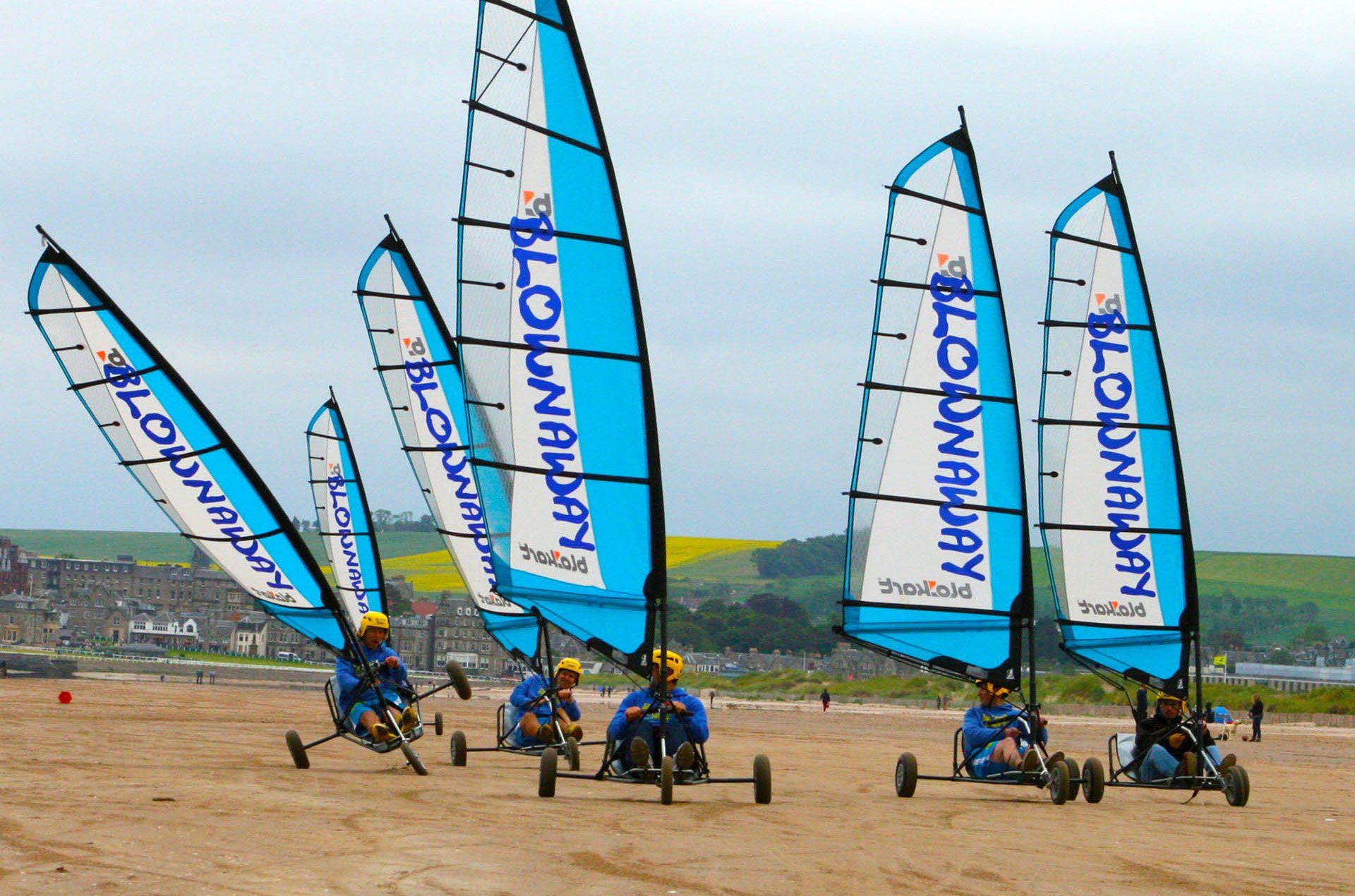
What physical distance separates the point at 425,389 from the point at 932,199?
925 cm

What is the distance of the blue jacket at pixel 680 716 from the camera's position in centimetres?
1330

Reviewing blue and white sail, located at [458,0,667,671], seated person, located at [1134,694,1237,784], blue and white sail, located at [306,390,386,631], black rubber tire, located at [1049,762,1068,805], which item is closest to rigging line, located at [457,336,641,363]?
blue and white sail, located at [458,0,667,671]

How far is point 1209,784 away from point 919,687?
233 ft

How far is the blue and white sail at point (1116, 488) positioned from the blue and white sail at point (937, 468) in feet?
4.65

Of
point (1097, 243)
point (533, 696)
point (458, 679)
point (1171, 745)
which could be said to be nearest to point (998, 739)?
point (1171, 745)

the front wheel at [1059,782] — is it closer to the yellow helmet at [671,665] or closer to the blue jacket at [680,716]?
the blue jacket at [680,716]

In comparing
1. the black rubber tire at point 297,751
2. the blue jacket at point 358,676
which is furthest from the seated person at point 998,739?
the black rubber tire at point 297,751

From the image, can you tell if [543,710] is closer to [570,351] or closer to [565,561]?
[565,561]

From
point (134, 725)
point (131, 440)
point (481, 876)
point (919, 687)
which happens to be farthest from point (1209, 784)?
point (919, 687)

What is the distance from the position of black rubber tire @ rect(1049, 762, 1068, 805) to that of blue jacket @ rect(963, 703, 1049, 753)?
0.59 meters

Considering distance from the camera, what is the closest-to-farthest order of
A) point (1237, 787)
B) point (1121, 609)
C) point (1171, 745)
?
1. point (1237, 787)
2. point (1171, 745)
3. point (1121, 609)

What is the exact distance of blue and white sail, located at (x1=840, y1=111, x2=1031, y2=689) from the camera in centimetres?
1659

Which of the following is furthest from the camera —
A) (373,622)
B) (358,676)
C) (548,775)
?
(373,622)

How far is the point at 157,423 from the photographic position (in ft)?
54.5
